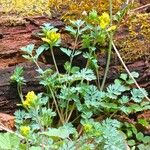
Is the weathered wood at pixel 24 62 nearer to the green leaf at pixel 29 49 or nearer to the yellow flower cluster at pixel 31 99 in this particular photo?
the green leaf at pixel 29 49

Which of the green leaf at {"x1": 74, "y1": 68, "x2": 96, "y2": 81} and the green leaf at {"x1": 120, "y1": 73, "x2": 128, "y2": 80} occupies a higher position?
the green leaf at {"x1": 74, "y1": 68, "x2": 96, "y2": 81}

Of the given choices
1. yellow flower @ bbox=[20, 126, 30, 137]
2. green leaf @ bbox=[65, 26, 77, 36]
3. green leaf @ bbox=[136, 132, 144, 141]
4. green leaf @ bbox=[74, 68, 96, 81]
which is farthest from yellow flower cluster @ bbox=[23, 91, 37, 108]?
green leaf @ bbox=[136, 132, 144, 141]

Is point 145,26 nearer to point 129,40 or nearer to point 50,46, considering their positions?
point 129,40

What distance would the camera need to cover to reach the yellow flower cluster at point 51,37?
8.40 feet

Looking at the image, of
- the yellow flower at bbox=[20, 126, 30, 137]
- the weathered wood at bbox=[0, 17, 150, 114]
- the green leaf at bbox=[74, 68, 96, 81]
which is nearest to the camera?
the yellow flower at bbox=[20, 126, 30, 137]

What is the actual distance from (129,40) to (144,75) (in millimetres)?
248

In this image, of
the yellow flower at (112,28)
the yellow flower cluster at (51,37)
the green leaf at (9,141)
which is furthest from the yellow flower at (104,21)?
the green leaf at (9,141)

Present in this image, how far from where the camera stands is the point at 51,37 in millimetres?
2574

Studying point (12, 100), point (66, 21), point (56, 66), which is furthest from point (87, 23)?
point (12, 100)

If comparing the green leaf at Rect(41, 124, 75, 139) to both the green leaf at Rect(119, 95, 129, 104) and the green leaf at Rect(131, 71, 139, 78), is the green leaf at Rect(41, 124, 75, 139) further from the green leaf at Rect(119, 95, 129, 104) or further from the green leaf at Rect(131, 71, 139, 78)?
the green leaf at Rect(131, 71, 139, 78)

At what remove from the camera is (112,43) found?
271 cm

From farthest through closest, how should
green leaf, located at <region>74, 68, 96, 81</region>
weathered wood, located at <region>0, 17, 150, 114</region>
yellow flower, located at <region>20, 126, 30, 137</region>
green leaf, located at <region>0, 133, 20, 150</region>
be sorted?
1. weathered wood, located at <region>0, 17, 150, 114</region>
2. green leaf, located at <region>74, 68, 96, 81</region>
3. yellow flower, located at <region>20, 126, 30, 137</region>
4. green leaf, located at <region>0, 133, 20, 150</region>

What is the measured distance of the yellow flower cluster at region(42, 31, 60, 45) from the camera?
2561 millimetres

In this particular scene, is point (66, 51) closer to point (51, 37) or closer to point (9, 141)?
point (51, 37)
